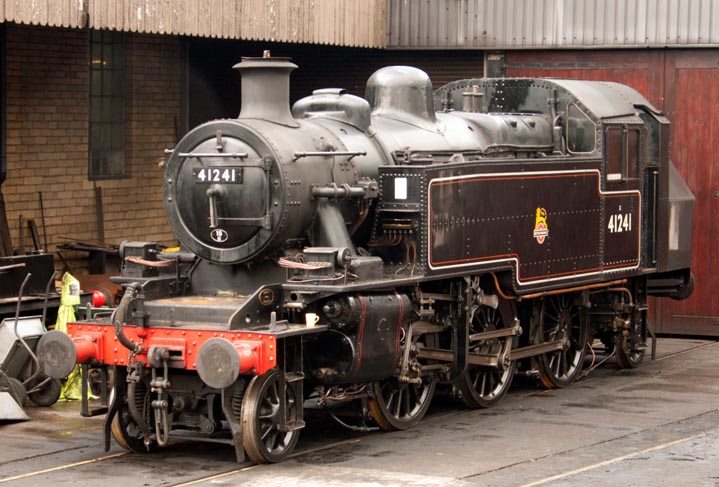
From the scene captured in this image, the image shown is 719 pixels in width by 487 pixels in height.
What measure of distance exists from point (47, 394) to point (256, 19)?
5149 millimetres

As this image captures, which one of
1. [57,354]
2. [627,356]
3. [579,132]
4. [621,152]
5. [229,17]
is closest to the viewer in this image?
[57,354]

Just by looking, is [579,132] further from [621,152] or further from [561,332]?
[561,332]

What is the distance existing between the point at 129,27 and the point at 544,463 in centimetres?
645

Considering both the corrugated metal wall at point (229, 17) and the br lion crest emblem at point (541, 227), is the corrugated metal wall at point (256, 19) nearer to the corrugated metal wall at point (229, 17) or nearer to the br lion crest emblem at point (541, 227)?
the corrugated metal wall at point (229, 17)

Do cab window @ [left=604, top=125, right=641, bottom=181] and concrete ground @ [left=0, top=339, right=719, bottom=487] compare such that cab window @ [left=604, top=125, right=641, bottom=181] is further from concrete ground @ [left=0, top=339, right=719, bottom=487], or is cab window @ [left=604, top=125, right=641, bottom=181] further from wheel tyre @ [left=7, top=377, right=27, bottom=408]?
wheel tyre @ [left=7, top=377, right=27, bottom=408]

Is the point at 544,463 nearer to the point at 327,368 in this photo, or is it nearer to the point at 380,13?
the point at 327,368

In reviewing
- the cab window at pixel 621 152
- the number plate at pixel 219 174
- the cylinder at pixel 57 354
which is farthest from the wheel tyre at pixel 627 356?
the cylinder at pixel 57 354

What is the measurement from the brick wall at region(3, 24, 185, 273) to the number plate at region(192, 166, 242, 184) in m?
4.93

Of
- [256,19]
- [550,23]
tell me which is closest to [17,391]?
[256,19]

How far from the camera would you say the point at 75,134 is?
15.2m

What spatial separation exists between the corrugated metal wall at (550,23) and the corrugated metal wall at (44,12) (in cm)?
576

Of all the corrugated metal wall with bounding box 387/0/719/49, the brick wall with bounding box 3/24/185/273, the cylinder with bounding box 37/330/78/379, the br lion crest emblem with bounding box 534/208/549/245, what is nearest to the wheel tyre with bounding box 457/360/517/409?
the br lion crest emblem with bounding box 534/208/549/245

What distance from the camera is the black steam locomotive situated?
9.47 metres

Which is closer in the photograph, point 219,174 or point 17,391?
point 219,174
